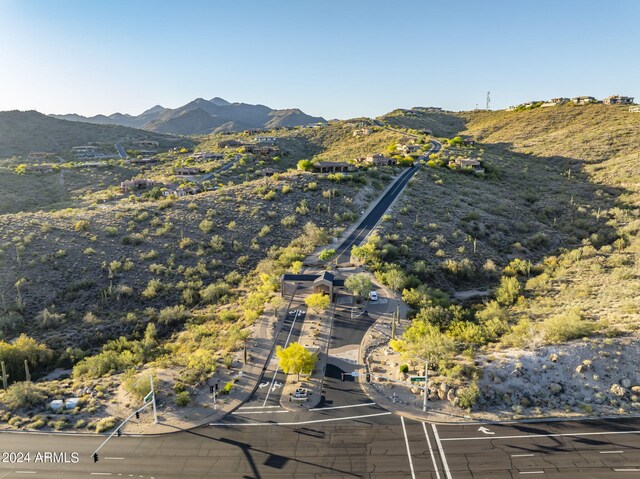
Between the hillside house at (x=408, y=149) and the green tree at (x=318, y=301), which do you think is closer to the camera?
the green tree at (x=318, y=301)

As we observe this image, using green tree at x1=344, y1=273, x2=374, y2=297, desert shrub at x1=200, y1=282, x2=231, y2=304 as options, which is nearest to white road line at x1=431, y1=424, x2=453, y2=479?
green tree at x1=344, y1=273, x2=374, y2=297

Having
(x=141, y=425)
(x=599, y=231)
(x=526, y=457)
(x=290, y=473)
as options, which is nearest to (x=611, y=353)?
(x=526, y=457)

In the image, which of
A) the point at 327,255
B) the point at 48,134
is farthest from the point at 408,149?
the point at 48,134

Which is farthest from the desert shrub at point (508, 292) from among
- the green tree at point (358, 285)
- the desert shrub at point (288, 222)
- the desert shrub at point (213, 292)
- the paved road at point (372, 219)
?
the desert shrub at point (288, 222)

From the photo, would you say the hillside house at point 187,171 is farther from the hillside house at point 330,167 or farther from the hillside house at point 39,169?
the hillside house at point 39,169

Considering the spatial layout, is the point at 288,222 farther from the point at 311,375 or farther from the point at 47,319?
the point at 311,375

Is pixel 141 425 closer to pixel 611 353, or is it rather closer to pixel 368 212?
pixel 611 353
